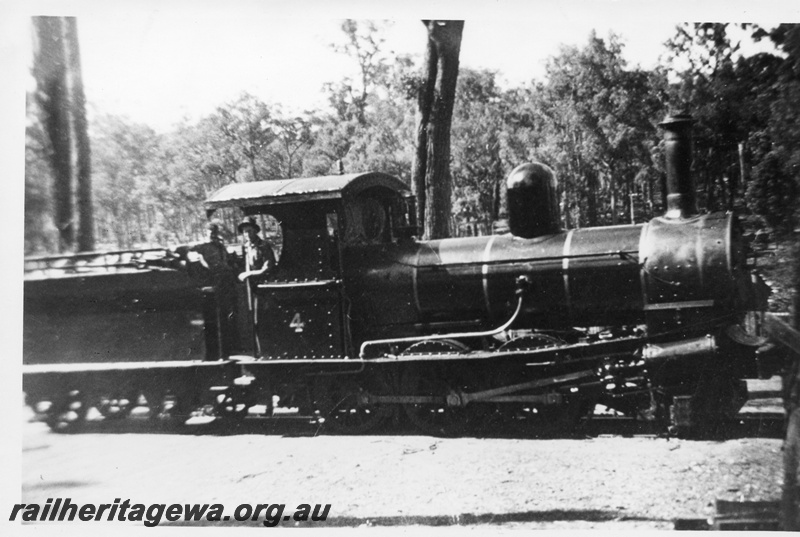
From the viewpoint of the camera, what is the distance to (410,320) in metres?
6.27

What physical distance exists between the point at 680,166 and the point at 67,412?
708cm

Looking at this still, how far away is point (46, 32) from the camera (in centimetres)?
519

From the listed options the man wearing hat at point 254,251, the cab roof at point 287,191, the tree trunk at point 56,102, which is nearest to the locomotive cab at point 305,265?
the cab roof at point 287,191

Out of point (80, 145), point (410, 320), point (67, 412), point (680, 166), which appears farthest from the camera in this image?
point (67, 412)

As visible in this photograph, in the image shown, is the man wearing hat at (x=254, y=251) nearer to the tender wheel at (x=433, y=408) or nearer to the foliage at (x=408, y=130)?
the foliage at (x=408, y=130)

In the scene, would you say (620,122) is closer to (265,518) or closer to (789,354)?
(789,354)

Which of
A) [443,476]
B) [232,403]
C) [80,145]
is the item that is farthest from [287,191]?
[443,476]

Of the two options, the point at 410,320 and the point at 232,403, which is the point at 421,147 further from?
the point at 232,403

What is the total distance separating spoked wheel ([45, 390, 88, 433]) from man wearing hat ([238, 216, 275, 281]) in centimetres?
Answer: 249

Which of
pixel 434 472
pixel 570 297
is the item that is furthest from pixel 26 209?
pixel 570 297

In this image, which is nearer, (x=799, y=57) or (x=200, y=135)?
(x=799, y=57)

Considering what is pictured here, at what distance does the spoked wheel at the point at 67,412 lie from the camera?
6732mm

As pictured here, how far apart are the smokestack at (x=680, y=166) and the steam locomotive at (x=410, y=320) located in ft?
0.05

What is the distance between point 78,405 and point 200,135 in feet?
11.8
